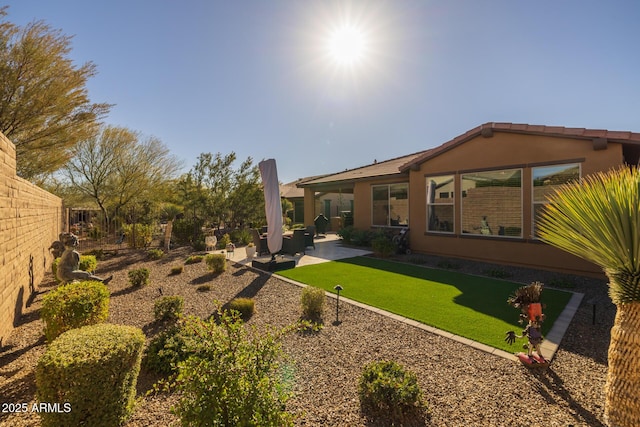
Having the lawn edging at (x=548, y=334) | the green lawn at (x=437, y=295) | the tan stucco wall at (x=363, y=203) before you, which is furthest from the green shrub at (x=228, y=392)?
the tan stucco wall at (x=363, y=203)

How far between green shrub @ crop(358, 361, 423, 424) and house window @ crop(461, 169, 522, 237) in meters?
8.12

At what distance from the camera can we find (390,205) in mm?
13250

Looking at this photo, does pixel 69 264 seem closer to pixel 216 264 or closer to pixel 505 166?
pixel 216 264

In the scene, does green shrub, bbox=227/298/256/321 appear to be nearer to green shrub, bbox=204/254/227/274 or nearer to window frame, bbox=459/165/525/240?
green shrub, bbox=204/254/227/274

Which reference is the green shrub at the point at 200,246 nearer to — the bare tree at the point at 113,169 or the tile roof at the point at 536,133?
the bare tree at the point at 113,169

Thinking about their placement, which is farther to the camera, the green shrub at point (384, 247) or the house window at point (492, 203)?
the green shrub at point (384, 247)

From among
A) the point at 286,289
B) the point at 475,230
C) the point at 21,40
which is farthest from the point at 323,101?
the point at 21,40

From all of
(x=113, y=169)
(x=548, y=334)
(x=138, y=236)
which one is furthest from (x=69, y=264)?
(x=113, y=169)

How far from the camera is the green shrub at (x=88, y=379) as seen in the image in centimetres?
222

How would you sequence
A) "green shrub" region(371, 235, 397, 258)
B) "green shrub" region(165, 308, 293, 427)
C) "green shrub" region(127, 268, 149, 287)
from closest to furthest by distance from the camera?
"green shrub" region(165, 308, 293, 427), "green shrub" region(127, 268, 149, 287), "green shrub" region(371, 235, 397, 258)

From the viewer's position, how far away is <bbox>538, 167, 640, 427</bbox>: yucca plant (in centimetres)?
228

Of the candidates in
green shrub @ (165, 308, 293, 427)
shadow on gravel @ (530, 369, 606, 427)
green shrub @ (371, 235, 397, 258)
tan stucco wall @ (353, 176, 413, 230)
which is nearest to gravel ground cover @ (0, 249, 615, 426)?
shadow on gravel @ (530, 369, 606, 427)

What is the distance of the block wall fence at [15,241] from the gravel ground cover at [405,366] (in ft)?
1.32

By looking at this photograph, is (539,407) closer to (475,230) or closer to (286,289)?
(286,289)
